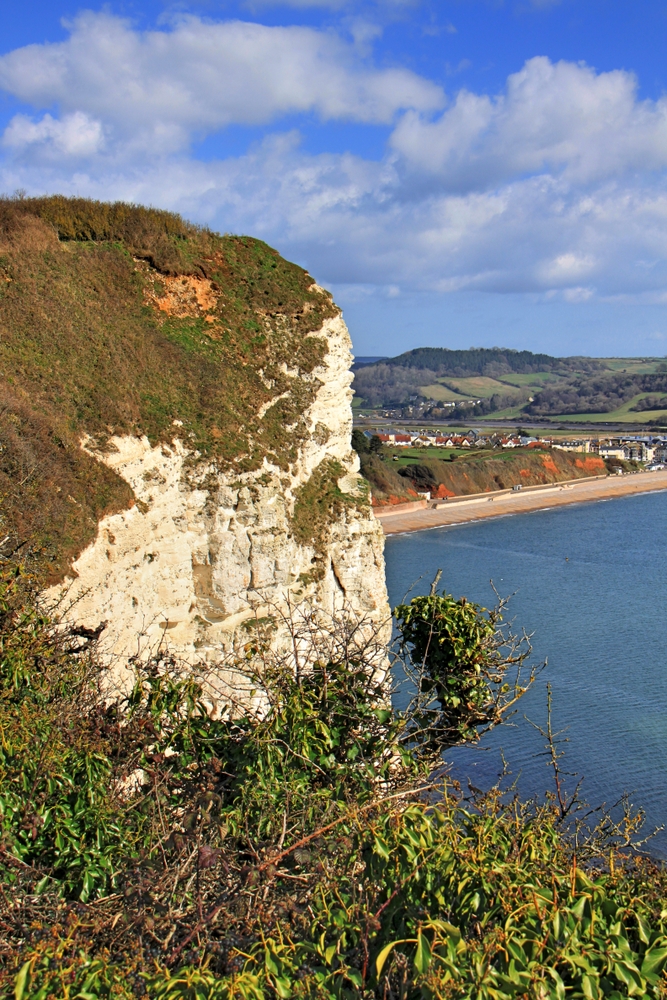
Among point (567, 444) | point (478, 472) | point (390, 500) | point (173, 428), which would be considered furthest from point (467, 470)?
point (173, 428)

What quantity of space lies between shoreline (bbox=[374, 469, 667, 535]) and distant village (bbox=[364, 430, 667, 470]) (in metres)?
6.20

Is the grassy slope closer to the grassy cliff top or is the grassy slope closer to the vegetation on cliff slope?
the vegetation on cliff slope

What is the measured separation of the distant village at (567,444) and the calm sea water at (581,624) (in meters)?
31.2

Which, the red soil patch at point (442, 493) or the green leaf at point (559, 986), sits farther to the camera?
the red soil patch at point (442, 493)

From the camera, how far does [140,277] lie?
1617 cm

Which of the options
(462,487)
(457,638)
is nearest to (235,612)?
(457,638)

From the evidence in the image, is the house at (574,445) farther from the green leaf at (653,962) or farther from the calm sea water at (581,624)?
the green leaf at (653,962)

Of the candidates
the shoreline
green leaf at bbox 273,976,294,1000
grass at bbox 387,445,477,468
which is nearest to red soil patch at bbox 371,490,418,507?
the shoreline

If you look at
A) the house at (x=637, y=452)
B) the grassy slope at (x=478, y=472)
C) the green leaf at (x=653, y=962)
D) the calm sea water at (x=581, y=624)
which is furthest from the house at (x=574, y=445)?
the green leaf at (x=653, y=962)

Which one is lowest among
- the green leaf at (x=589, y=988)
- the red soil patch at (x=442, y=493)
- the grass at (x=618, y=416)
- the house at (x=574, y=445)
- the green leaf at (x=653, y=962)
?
the red soil patch at (x=442, y=493)

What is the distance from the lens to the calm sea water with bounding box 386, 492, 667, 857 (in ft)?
61.0

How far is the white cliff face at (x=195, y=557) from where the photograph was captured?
1177cm

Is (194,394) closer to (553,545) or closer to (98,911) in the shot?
(98,911)

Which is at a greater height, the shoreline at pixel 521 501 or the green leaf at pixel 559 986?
the green leaf at pixel 559 986
